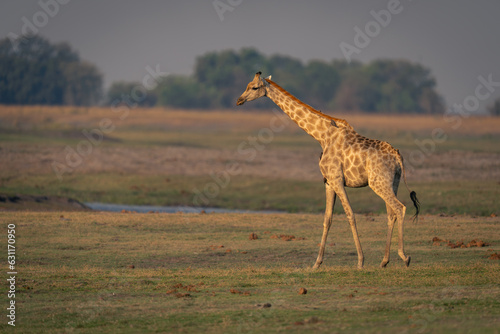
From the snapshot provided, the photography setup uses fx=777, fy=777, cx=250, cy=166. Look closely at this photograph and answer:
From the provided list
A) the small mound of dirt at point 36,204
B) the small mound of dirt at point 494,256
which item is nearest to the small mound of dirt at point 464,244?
the small mound of dirt at point 494,256

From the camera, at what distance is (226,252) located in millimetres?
14984

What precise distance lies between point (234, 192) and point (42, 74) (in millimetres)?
56576

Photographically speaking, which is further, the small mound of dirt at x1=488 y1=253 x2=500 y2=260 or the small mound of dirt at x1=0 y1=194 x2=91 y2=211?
the small mound of dirt at x1=0 y1=194 x2=91 y2=211

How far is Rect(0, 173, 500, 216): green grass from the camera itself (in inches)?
961

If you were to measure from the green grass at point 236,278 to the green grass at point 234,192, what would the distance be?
228 inches

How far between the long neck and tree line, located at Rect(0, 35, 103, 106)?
217 ft

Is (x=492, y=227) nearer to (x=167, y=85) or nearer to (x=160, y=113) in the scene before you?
(x=160, y=113)

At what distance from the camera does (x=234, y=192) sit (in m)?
28.1

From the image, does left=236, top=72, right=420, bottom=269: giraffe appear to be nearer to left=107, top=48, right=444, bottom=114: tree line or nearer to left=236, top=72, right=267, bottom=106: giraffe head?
left=236, top=72, right=267, bottom=106: giraffe head

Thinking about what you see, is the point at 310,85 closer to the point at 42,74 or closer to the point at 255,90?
the point at 42,74

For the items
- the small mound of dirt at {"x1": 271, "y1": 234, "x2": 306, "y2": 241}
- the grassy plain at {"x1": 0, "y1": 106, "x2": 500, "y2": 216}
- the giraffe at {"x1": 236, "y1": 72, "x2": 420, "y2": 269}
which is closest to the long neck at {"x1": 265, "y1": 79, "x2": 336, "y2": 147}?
the giraffe at {"x1": 236, "y1": 72, "x2": 420, "y2": 269}

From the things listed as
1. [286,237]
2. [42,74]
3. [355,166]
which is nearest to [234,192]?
[286,237]

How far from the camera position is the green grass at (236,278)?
29.5ft

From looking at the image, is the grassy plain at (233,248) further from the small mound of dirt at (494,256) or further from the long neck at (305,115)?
the long neck at (305,115)
